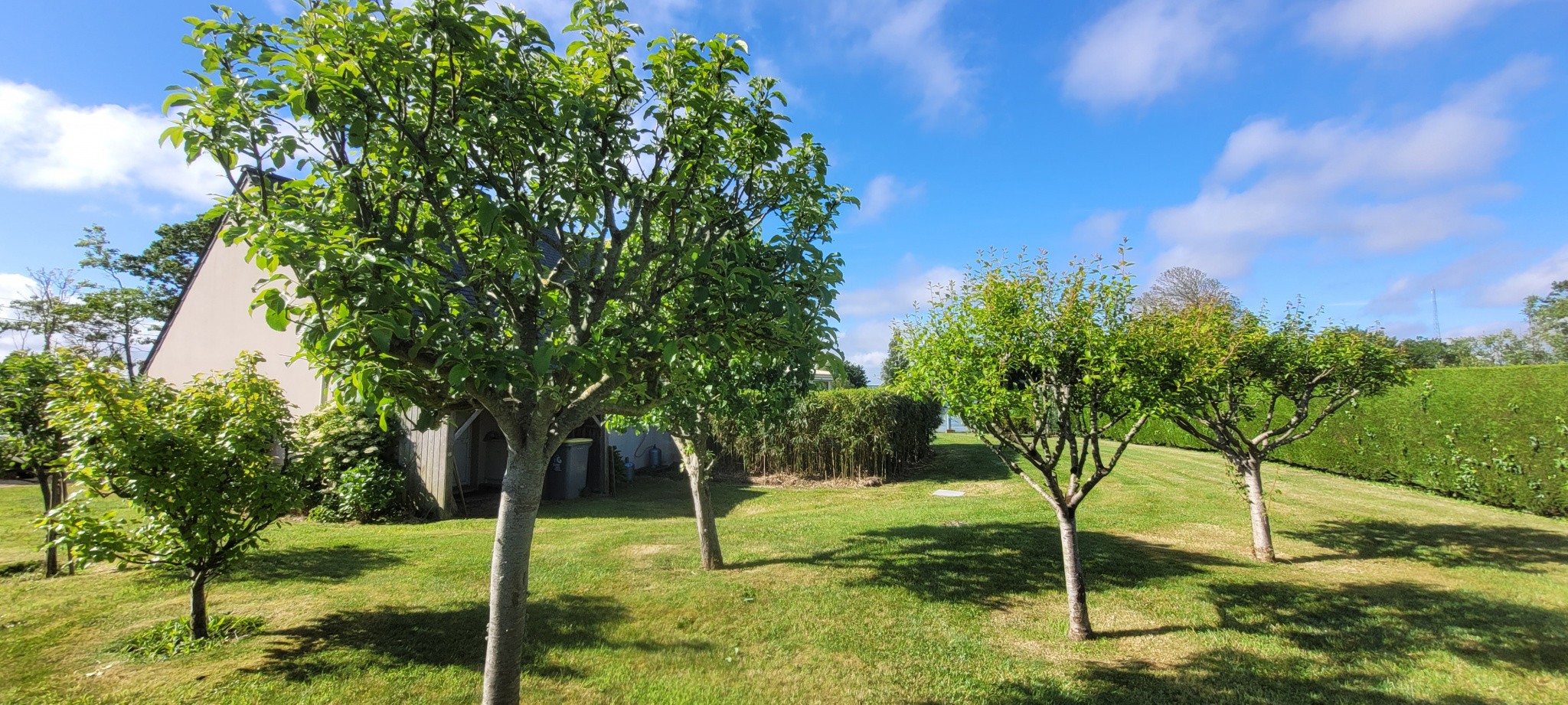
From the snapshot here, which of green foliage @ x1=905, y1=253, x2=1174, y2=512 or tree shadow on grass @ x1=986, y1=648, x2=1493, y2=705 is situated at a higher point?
green foliage @ x1=905, y1=253, x2=1174, y2=512

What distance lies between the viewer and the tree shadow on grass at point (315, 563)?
6984 mm

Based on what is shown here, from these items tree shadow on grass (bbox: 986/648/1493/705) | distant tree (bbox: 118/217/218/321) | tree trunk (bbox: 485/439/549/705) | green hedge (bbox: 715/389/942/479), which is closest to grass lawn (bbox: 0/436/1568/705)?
tree shadow on grass (bbox: 986/648/1493/705)

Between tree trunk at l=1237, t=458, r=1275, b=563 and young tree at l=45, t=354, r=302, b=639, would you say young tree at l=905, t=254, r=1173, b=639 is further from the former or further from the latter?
young tree at l=45, t=354, r=302, b=639

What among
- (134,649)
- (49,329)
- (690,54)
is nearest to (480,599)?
(134,649)

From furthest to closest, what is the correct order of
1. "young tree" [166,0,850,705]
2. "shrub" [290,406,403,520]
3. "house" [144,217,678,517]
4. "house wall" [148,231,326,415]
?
"house wall" [148,231,326,415] < "house" [144,217,678,517] < "shrub" [290,406,403,520] < "young tree" [166,0,850,705]

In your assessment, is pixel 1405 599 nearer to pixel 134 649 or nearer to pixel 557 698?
pixel 557 698

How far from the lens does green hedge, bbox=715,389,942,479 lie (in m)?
16.4

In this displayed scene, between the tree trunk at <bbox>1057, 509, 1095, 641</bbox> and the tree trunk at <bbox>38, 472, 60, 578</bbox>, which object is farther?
the tree trunk at <bbox>38, 472, 60, 578</bbox>

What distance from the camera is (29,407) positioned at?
21.1ft

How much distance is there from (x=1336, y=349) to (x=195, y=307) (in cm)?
2339

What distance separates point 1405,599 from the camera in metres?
6.54

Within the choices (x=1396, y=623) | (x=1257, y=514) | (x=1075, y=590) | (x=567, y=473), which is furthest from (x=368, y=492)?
(x=1396, y=623)

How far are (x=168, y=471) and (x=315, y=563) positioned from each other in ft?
11.2

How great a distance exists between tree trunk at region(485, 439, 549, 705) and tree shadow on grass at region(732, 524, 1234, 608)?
15.1ft
